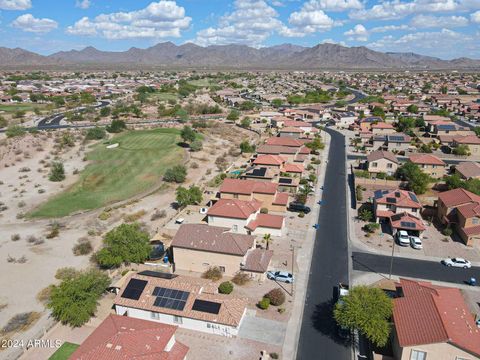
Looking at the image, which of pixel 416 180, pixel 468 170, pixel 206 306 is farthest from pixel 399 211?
pixel 206 306

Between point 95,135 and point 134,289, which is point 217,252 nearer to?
point 134,289

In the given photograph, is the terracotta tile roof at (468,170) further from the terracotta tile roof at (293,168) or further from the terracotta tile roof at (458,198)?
the terracotta tile roof at (293,168)

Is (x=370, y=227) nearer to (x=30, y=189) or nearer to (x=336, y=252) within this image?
(x=336, y=252)

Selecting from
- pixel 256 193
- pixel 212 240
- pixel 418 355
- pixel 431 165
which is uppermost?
pixel 212 240

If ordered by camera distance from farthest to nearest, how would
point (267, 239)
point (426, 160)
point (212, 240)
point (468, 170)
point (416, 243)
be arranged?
point (426, 160), point (468, 170), point (416, 243), point (267, 239), point (212, 240)

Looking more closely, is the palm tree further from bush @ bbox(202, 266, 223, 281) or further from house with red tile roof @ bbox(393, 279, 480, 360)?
house with red tile roof @ bbox(393, 279, 480, 360)

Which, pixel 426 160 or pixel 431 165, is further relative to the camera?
pixel 426 160

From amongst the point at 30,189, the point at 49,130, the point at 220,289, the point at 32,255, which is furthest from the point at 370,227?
the point at 49,130
